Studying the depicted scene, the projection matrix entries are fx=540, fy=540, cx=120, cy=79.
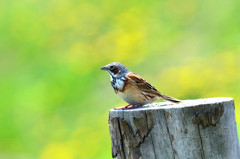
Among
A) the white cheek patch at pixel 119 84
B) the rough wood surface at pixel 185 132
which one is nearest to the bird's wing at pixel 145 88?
the white cheek patch at pixel 119 84

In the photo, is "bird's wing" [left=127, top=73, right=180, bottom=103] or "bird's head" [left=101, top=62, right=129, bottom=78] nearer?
"bird's wing" [left=127, top=73, right=180, bottom=103]

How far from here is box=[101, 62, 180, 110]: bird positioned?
5.87 meters

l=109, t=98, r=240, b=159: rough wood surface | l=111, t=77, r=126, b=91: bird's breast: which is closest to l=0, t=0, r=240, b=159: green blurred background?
l=111, t=77, r=126, b=91: bird's breast

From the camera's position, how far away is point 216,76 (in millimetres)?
12727

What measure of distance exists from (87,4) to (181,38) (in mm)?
3498

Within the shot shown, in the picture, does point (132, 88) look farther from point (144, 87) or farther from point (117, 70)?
point (117, 70)

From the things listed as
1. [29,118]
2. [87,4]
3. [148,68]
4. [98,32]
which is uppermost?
[87,4]

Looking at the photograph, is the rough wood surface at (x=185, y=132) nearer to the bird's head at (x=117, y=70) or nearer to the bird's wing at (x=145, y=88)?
the bird's wing at (x=145, y=88)

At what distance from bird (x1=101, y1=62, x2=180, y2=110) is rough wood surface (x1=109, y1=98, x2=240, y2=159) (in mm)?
1170

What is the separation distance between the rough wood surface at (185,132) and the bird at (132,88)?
1.17 meters

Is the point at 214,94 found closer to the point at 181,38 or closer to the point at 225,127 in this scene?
the point at 181,38

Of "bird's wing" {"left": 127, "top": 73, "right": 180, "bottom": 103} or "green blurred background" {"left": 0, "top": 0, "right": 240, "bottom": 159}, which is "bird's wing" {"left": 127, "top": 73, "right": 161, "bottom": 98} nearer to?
"bird's wing" {"left": 127, "top": 73, "right": 180, "bottom": 103}

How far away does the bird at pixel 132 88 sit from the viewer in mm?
5871

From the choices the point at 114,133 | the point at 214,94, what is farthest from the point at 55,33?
the point at 114,133
